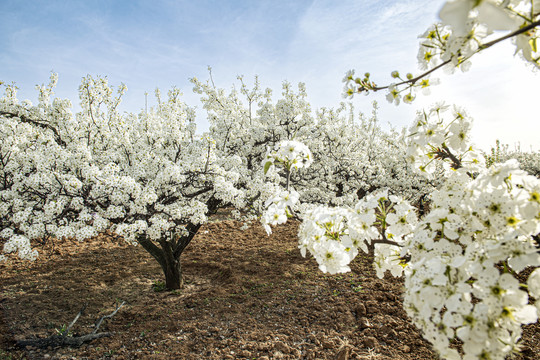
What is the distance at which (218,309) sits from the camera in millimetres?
5391

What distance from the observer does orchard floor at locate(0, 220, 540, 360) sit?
13.8 ft

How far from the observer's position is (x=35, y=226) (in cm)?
427

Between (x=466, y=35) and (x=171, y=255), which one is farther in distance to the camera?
(x=171, y=255)

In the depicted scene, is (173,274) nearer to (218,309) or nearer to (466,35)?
(218,309)

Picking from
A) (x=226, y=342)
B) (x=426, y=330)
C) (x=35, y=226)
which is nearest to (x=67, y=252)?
(x=35, y=226)

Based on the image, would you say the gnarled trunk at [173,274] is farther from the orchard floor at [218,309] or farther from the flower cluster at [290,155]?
the flower cluster at [290,155]

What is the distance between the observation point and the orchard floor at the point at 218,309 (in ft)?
13.8

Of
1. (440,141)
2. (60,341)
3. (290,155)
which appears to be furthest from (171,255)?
(440,141)

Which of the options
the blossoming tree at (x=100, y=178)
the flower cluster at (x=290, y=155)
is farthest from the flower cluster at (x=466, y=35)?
the blossoming tree at (x=100, y=178)

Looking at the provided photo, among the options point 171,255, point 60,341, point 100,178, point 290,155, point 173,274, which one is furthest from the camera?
point 173,274

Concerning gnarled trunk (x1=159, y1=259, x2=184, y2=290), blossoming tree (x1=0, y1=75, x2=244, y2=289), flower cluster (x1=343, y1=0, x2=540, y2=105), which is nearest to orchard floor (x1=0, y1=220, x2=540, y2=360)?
gnarled trunk (x1=159, y1=259, x2=184, y2=290)

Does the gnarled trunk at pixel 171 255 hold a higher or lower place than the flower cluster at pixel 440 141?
lower

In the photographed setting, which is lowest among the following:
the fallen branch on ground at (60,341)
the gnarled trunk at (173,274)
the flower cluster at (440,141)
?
the fallen branch on ground at (60,341)

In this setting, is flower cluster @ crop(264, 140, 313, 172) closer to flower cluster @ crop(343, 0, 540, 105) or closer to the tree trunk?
flower cluster @ crop(343, 0, 540, 105)
